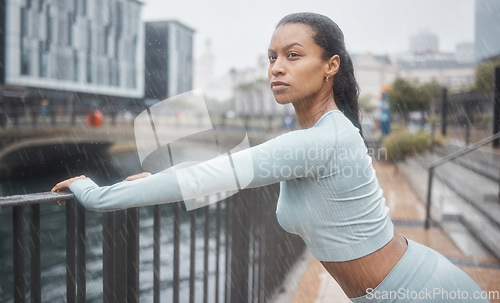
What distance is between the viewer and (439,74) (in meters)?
87.2

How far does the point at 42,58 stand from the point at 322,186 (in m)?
45.8

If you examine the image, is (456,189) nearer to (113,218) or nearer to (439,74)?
(113,218)

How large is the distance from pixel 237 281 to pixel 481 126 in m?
16.7

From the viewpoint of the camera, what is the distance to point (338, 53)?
1.37 metres

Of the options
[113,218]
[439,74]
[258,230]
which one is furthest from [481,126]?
[439,74]

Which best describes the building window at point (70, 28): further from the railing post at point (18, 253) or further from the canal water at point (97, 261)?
the railing post at point (18, 253)

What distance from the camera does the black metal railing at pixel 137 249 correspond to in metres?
1.41

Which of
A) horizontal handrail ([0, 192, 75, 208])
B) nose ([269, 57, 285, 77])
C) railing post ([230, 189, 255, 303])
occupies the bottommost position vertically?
railing post ([230, 189, 255, 303])

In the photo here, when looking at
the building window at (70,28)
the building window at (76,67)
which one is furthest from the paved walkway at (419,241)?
the building window at (70,28)

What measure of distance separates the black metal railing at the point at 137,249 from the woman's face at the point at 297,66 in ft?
2.33

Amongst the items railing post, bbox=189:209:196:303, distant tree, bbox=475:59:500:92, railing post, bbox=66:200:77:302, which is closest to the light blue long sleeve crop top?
railing post, bbox=66:200:77:302

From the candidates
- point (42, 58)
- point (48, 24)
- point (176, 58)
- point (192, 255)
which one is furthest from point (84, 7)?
point (192, 255)

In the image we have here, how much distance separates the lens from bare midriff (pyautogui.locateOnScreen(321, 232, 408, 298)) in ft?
4.21

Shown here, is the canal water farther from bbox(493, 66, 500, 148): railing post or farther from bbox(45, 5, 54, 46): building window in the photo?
bbox(45, 5, 54, 46): building window
